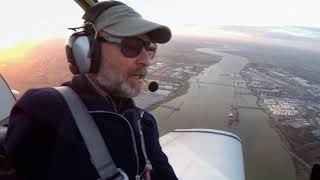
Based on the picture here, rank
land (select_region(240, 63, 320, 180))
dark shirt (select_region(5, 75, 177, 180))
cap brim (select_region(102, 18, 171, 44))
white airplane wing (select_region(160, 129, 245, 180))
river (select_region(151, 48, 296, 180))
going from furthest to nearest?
land (select_region(240, 63, 320, 180)), river (select_region(151, 48, 296, 180)), white airplane wing (select_region(160, 129, 245, 180)), cap brim (select_region(102, 18, 171, 44)), dark shirt (select_region(5, 75, 177, 180))

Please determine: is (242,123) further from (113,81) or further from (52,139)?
(52,139)

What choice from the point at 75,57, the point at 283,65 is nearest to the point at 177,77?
the point at 283,65

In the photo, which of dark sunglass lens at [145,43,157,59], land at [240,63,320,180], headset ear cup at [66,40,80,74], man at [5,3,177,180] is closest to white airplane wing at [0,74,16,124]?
headset ear cup at [66,40,80,74]

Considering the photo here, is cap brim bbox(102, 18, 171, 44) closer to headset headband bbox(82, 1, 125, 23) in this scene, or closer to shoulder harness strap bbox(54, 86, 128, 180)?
headset headband bbox(82, 1, 125, 23)

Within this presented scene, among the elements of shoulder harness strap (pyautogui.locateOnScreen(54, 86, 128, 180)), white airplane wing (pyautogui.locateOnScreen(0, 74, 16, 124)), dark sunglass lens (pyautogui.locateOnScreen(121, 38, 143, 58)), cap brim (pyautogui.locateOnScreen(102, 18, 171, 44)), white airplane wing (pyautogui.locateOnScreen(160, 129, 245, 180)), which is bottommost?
white airplane wing (pyautogui.locateOnScreen(160, 129, 245, 180))

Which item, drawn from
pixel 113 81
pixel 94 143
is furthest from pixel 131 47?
pixel 94 143

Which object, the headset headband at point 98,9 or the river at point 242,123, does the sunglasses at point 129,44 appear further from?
the river at point 242,123
